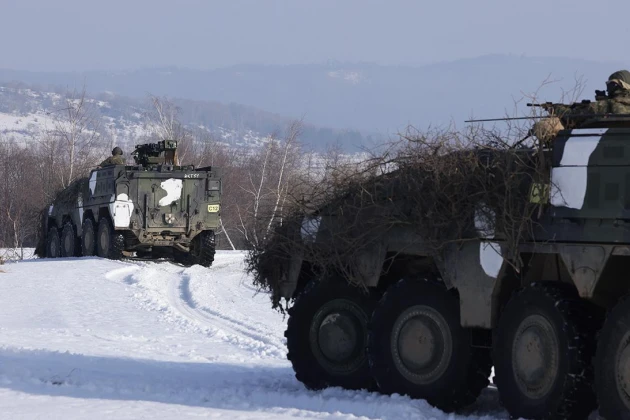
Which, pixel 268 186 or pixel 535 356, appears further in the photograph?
pixel 268 186

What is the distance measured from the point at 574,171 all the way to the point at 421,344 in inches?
80.2

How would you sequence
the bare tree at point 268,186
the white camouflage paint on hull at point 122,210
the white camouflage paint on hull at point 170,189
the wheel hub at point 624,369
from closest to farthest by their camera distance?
the wheel hub at point 624,369
the bare tree at point 268,186
the white camouflage paint on hull at point 122,210
the white camouflage paint on hull at point 170,189

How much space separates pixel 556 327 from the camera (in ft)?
26.5

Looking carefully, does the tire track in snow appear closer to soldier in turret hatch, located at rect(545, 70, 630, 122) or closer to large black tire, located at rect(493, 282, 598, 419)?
large black tire, located at rect(493, 282, 598, 419)

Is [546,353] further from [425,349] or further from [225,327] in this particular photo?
[225,327]

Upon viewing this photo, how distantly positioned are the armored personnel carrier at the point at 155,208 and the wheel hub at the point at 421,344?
777 inches

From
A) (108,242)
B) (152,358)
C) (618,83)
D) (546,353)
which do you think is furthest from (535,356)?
(108,242)

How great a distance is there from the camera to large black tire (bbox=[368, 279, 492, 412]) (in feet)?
29.8

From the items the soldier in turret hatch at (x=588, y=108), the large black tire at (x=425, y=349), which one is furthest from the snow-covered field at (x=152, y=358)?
the soldier in turret hatch at (x=588, y=108)

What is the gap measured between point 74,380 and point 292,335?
6.41 ft

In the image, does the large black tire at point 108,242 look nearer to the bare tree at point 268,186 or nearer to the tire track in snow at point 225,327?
the bare tree at point 268,186

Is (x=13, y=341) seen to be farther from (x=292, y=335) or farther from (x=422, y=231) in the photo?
(x=422, y=231)

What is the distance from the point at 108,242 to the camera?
96.2 feet

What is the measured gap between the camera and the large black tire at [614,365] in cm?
757
